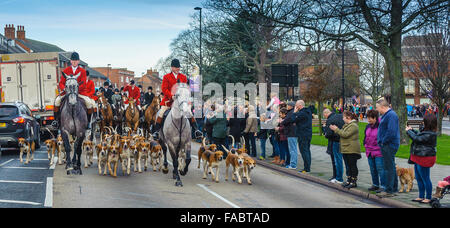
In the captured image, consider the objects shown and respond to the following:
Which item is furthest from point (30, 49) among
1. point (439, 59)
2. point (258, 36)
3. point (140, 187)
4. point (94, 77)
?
point (140, 187)

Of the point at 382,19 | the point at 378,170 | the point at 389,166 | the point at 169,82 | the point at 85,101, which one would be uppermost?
the point at 382,19

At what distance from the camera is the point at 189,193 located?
1016 cm

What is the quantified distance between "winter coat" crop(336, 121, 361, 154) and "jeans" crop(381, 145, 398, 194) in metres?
0.90

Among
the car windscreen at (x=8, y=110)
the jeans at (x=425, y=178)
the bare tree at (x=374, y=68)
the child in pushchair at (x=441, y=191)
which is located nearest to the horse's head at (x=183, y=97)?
the jeans at (x=425, y=178)

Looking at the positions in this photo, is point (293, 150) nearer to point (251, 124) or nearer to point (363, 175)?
point (363, 175)

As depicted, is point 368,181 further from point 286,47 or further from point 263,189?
point 286,47

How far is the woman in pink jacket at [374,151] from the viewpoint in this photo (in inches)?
404

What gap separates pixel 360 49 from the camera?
32.2 m

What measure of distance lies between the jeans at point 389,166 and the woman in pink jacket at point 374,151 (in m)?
0.22

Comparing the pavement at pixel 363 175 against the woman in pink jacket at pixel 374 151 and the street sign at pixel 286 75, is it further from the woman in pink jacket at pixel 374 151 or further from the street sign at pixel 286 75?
the street sign at pixel 286 75

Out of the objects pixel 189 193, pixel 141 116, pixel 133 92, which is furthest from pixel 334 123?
pixel 133 92

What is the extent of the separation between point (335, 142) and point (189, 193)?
3960 mm

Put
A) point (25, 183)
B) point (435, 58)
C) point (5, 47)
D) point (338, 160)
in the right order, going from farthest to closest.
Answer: point (5, 47) → point (435, 58) → point (338, 160) → point (25, 183)

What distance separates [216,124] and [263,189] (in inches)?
227
